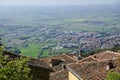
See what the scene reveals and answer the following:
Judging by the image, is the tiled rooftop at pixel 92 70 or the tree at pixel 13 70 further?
the tiled rooftop at pixel 92 70

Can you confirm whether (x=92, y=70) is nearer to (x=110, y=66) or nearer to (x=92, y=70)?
(x=92, y=70)

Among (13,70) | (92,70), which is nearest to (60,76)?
(92,70)

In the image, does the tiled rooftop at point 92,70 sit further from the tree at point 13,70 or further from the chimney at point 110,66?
the tree at point 13,70

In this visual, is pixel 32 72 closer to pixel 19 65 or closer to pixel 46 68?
pixel 46 68

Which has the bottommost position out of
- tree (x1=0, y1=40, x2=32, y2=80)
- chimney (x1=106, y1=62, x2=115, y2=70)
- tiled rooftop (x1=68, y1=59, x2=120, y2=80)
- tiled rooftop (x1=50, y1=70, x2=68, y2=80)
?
tiled rooftop (x1=50, y1=70, x2=68, y2=80)

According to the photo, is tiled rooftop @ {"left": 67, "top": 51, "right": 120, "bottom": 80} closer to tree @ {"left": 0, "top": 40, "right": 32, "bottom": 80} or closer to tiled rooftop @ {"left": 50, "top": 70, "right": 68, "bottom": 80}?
tiled rooftop @ {"left": 50, "top": 70, "right": 68, "bottom": 80}

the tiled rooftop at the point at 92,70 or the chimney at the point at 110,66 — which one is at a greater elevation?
the chimney at the point at 110,66

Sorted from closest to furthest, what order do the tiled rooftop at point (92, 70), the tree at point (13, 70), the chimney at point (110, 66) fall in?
the tree at point (13, 70) < the tiled rooftop at point (92, 70) < the chimney at point (110, 66)

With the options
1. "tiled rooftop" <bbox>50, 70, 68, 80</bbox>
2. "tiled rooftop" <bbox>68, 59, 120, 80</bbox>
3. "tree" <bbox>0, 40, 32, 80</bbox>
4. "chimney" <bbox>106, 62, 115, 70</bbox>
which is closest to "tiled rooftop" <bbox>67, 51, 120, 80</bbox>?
"tiled rooftop" <bbox>68, 59, 120, 80</bbox>

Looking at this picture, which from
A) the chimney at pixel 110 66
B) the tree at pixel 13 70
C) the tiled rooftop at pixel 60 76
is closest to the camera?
the tree at pixel 13 70

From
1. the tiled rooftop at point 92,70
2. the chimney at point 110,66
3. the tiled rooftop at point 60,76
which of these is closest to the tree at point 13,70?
the tiled rooftop at point 92,70

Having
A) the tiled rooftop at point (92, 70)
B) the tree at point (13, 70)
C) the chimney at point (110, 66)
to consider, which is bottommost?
the tiled rooftop at point (92, 70)

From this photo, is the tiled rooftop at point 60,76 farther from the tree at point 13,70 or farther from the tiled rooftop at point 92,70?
the tree at point 13,70
